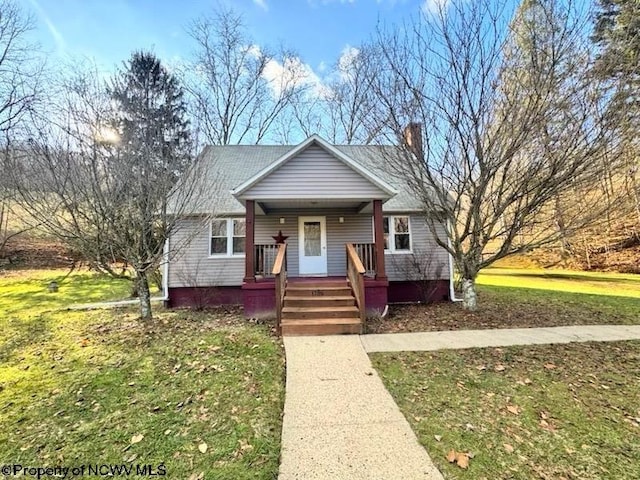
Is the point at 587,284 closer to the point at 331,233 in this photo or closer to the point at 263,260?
the point at 331,233

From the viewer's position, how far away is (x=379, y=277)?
8.62m

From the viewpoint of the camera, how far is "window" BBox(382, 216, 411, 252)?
36.4 feet

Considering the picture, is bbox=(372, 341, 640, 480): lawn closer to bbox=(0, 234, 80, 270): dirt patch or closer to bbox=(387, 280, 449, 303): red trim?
bbox=(387, 280, 449, 303): red trim

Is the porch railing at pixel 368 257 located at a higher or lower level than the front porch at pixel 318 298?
higher

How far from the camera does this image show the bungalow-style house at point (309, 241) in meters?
8.52

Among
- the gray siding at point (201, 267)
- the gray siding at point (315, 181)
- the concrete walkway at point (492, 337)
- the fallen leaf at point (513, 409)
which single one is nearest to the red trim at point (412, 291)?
the concrete walkway at point (492, 337)

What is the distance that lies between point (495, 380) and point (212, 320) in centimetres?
A: 666

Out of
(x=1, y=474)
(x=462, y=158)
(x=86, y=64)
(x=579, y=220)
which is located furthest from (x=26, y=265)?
(x=579, y=220)

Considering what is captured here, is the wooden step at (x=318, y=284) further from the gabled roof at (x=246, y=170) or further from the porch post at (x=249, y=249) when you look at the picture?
the gabled roof at (x=246, y=170)

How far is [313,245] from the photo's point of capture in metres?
11.0

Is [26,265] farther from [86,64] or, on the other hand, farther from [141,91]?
[86,64]

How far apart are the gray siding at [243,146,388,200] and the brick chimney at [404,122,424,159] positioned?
1.42m

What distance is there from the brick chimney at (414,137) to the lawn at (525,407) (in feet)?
17.2

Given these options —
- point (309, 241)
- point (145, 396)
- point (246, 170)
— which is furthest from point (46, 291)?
point (145, 396)
